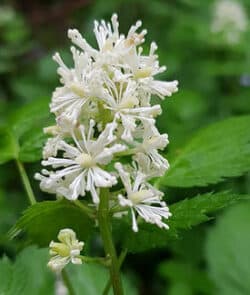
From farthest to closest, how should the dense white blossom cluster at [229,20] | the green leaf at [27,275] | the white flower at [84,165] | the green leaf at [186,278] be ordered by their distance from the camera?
the dense white blossom cluster at [229,20], the green leaf at [186,278], the green leaf at [27,275], the white flower at [84,165]

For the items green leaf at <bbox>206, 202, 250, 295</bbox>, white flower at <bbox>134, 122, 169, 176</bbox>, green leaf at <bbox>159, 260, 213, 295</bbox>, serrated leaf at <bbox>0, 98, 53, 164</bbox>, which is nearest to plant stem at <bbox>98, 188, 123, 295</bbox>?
white flower at <bbox>134, 122, 169, 176</bbox>

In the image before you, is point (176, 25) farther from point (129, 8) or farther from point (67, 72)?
point (67, 72)

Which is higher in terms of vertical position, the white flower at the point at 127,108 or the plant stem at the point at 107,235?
the white flower at the point at 127,108

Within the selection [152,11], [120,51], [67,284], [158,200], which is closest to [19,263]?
[67,284]

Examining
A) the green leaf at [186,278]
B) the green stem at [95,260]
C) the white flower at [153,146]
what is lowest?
the green leaf at [186,278]

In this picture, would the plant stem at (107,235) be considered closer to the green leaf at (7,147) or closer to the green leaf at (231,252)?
the green leaf at (7,147)

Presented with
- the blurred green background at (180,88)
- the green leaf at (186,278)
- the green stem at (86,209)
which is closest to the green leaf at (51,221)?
the green stem at (86,209)

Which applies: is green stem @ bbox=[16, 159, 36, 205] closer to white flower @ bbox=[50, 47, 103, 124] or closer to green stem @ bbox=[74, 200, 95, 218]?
green stem @ bbox=[74, 200, 95, 218]
